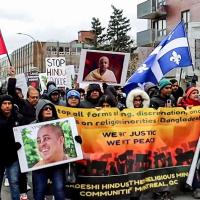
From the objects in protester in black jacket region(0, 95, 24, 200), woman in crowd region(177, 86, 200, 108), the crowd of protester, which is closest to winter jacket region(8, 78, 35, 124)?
the crowd of protester

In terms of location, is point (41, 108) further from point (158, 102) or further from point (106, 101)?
point (158, 102)

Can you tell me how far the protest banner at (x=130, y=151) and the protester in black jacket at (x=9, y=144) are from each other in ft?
2.44

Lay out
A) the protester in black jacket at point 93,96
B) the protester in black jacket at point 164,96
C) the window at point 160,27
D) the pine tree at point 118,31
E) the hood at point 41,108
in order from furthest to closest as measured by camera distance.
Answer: the pine tree at point 118,31
the window at point 160,27
the protester in black jacket at point 164,96
the protester in black jacket at point 93,96
the hood at point 41,108

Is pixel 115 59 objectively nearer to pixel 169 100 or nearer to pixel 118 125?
pixel 169 100

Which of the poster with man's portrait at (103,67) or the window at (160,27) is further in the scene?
the window at (160,27)

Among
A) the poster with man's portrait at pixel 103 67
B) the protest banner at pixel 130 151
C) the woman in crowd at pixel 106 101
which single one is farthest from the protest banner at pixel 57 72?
the protest banner at pixel 130 151

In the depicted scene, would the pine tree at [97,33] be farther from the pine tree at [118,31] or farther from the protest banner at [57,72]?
the protest banner at [57,72]

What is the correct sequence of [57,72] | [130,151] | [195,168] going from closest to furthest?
[130,151], [195,168], [57,72]

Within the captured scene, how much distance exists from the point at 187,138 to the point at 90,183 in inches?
63.4

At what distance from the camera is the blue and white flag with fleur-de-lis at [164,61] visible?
27.6ft

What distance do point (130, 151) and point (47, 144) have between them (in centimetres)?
123

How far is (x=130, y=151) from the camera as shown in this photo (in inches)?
261

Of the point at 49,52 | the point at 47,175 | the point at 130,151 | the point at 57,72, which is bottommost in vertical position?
the point at 47,175

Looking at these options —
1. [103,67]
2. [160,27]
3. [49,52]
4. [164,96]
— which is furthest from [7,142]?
[49,52]
